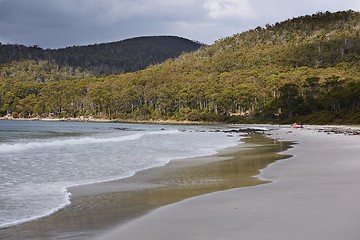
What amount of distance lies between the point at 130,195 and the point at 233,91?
11721cm

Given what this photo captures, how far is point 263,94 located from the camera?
400ft

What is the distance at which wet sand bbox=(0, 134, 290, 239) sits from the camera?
22.0 ft

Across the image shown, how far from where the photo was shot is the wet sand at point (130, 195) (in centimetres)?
670

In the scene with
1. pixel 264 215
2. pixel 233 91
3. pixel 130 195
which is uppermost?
pixel 233 91

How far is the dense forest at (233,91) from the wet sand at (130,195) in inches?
2328

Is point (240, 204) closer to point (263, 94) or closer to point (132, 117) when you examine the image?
point (263, 94)

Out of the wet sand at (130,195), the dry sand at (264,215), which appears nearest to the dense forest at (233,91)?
the wet sand at (130,195)

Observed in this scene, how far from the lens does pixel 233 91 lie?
125 metres

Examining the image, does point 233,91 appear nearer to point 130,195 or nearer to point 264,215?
point 130,195

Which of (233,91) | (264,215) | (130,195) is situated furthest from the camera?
(233,91)

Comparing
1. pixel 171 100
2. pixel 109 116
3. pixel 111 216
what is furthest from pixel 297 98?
pixel 111 216

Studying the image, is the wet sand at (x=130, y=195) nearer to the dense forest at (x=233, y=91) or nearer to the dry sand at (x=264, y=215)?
the dry sand at (x=264, y=215)

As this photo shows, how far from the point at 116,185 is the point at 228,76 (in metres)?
142

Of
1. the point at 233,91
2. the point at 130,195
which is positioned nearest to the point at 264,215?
the point at 130,195
